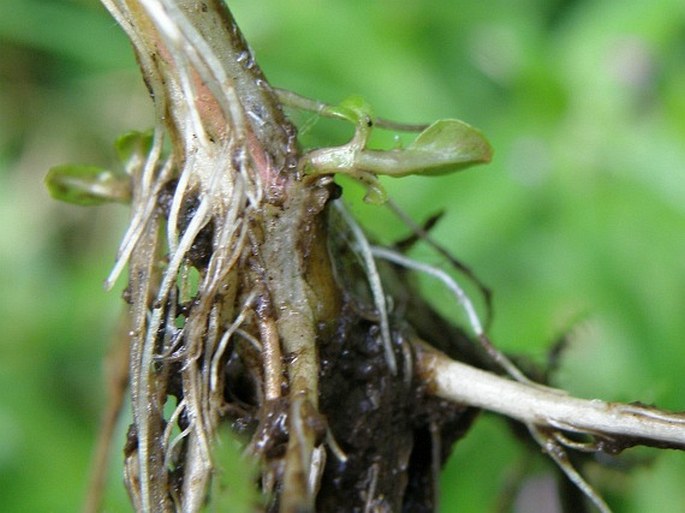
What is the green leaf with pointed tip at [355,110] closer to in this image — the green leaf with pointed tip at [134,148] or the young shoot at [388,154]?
the young shoot at [388,154]

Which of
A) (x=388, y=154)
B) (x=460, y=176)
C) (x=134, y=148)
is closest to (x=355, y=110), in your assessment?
(x=388, y=154)

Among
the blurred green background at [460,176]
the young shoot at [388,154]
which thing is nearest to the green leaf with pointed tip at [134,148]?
the young shoot at [388,154]

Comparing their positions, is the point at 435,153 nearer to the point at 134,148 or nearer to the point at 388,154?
the point at 388,154

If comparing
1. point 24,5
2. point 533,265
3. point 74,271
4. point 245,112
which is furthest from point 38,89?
point 245,112

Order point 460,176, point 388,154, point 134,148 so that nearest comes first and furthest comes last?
point 388,154
point 134,148
point 460,176

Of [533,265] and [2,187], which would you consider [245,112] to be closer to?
[533,265]

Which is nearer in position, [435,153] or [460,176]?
[435,153]

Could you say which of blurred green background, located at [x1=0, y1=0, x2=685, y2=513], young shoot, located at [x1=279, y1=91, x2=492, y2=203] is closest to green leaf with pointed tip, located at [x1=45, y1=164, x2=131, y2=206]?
young shoot, located at [x1=279, y1=91, x2=492, y2=203]
